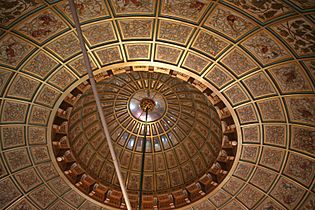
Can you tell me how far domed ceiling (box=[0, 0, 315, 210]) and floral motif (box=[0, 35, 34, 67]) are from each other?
1.7 inches

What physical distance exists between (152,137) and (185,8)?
1380cm

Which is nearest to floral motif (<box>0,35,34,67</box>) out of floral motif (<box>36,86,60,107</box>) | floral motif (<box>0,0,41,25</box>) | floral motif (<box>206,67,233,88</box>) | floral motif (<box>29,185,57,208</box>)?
floral motif (<box>0,0,41,25</box>)

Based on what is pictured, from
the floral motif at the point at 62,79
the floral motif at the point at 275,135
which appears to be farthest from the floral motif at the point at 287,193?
the floral motif at the point at 62,79

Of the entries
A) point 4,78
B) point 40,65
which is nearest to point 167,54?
point 40,65

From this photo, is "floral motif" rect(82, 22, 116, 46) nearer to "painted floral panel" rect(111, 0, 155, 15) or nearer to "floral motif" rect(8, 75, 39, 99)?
"painted floral panel" rect(111, 0, 155, 15)

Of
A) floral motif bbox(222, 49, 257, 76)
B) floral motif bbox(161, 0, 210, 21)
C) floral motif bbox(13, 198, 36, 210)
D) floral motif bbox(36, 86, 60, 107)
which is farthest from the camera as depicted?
floral motif bbox(13, 198, 36, 210)

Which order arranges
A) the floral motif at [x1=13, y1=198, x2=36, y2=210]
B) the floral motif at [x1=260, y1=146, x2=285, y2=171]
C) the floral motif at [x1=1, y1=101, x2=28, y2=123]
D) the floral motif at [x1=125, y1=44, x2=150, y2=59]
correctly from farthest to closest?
1. the floral motif at [x1=13, y1=198, x2=36, y2=210]
2. the floral motif at [x1=260, y1=146, x2=285, y2=171]
3. the floral motif at [x1=1, y1=101, x2=28, y2=123]
4. the floral motif at [x1=125, y1=44, x2=150, y2=59]

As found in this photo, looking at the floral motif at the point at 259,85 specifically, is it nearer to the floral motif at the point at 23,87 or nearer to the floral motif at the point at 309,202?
the floral motif at the point at 309,202

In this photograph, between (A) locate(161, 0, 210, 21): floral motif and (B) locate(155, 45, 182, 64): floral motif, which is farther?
(B) locate(155, 45, 182, 64): floral motif

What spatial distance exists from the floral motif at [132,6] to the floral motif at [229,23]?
8.68 ft

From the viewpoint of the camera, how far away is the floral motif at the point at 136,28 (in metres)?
13.6

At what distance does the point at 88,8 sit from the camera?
1275 cm

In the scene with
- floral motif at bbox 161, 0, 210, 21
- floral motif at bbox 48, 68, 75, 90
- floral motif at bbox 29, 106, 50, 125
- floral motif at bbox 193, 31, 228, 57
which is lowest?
floral motif at bbox 29, 106, 50, 125

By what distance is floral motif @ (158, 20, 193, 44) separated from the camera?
1358 cm
